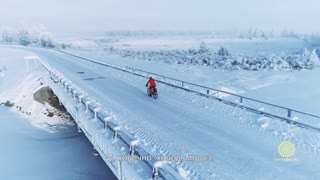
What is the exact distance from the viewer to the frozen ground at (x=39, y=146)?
16.2 meters

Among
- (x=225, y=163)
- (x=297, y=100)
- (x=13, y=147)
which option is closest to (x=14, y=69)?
(x=13, y=147)

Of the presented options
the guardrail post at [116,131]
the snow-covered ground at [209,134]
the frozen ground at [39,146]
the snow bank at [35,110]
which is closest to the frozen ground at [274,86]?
the snow-covered ground at [209,134]

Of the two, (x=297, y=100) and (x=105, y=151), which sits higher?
(x=105, y=151)

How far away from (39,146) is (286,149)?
1669 centimetres

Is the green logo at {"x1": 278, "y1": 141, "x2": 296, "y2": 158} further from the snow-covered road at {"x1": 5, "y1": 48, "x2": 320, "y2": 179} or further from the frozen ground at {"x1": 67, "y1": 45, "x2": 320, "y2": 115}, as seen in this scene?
the frozen ground at {"x1": 67, "y1": 45, "x2": 320, "y2": 115}

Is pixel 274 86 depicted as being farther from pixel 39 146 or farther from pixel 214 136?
pixel 39 146

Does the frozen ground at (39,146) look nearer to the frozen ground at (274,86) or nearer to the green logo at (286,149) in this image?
the green logo at (286,149)

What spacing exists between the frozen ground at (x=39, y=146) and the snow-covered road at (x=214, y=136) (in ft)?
13.0

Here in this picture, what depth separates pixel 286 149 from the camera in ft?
34.1

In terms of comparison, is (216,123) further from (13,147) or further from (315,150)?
(13,147)

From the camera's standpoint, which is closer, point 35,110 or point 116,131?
point 116,131

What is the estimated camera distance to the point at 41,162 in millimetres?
17656

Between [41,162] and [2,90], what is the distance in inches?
871

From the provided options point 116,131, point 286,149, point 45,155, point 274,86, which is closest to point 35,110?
point 45,155
